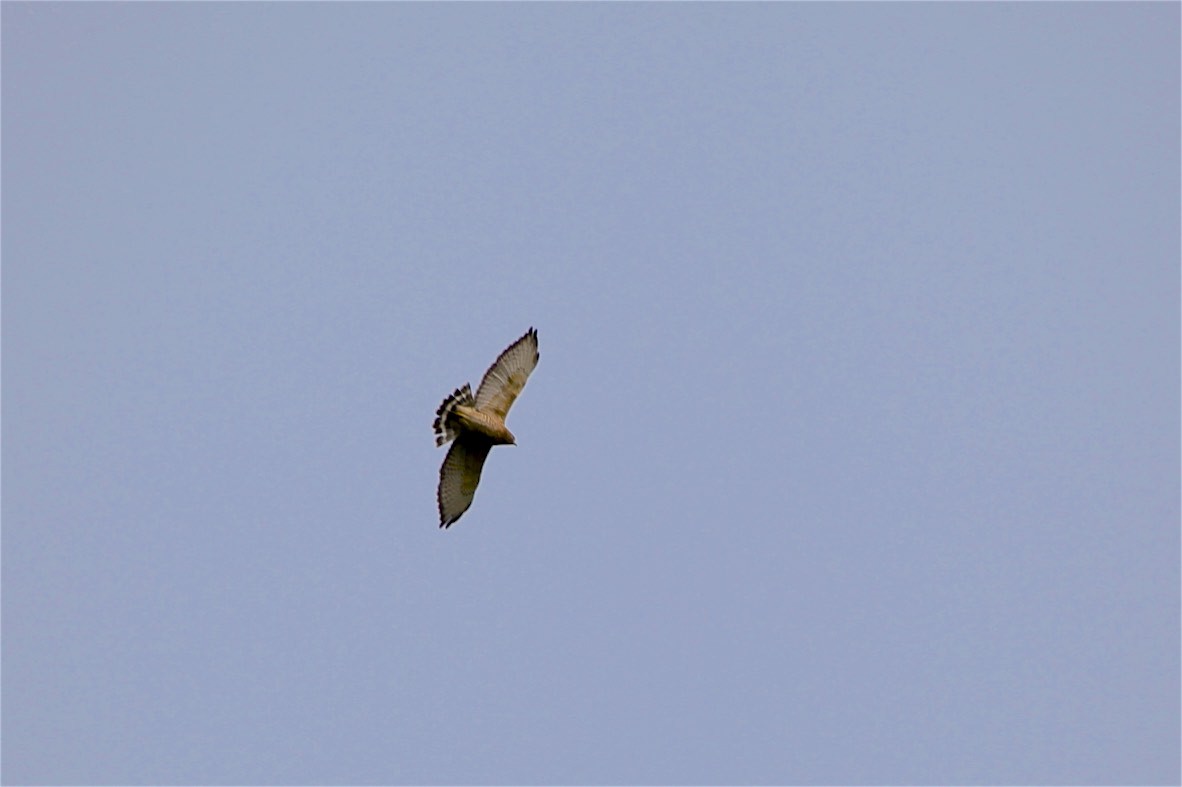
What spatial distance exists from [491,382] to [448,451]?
1.17 meters

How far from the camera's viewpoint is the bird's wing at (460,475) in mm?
26562

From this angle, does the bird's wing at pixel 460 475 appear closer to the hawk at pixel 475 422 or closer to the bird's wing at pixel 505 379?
the hawk at pixel 475 422

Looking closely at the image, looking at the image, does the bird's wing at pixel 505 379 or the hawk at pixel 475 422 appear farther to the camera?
the bird's wing at pixel 505 379

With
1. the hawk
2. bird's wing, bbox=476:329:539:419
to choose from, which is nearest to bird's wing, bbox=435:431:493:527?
the hawk

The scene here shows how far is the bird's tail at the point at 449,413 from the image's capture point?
85.3 feet

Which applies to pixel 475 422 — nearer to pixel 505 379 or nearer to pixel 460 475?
pixel 505 379

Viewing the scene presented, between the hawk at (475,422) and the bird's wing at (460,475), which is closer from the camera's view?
the hawk at (475,422)

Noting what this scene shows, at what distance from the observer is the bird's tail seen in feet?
85.3

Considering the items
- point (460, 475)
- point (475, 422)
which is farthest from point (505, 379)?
point (460, 475)

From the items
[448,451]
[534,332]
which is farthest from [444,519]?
[534,332]

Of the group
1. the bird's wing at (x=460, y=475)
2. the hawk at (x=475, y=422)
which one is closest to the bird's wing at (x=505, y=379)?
the hawk at (x=475, y=422)

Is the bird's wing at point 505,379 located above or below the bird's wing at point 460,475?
above

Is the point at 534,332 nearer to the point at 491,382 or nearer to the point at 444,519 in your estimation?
the point at 491,382

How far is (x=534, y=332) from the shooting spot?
2670 cm
